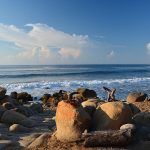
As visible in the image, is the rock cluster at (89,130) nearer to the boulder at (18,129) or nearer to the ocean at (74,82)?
the boulder at (18,129)

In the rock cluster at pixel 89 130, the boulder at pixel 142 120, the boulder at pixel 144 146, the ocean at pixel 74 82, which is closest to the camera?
the boulder at pixel 144 146

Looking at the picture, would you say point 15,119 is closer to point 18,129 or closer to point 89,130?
point 18,129

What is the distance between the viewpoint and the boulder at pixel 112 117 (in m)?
9.04

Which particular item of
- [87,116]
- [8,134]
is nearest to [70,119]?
[87,116]

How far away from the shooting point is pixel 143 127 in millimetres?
8867

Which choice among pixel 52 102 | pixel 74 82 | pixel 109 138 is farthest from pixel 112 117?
pixel 74 82

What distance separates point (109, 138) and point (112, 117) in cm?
92

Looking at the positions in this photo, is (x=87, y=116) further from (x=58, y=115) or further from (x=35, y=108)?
(x=35, y=108)

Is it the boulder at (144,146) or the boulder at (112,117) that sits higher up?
the boulder at (112,117)

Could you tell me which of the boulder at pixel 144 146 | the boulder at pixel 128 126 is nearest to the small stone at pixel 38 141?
the boulder at pixel 128 126

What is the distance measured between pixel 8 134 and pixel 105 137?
3612mm

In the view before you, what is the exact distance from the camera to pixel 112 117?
9.08 metres

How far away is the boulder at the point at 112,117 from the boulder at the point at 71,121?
0.92 ft

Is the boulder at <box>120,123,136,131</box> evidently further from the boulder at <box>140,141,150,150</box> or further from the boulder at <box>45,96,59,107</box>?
the boulder at <box>45,96,59,107</box>
